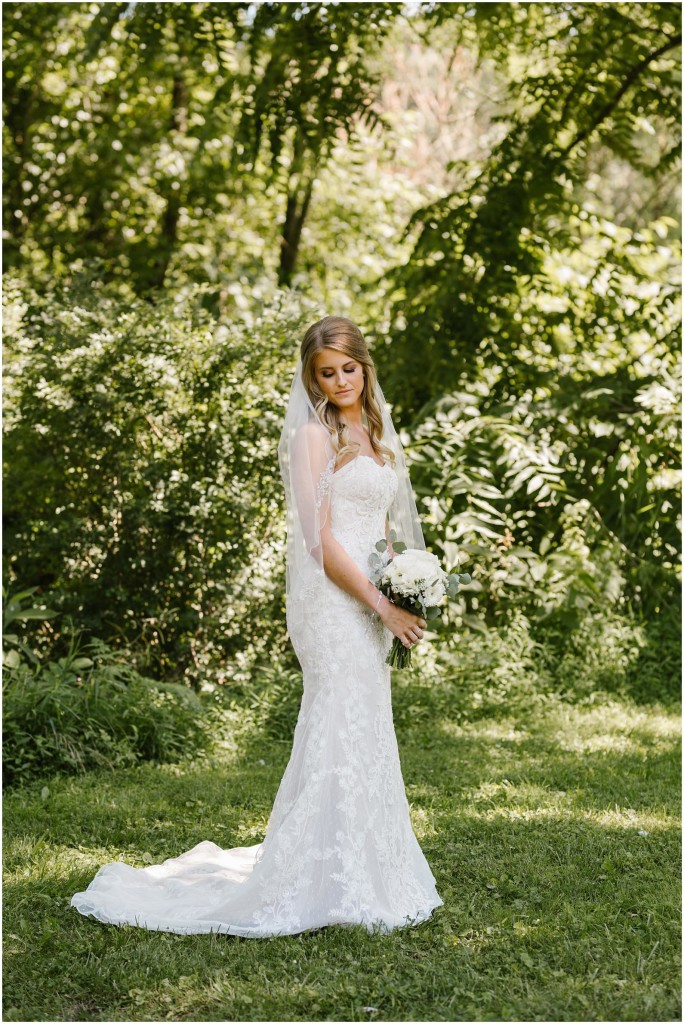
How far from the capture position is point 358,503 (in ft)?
13.5

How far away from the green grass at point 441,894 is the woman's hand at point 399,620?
3.49ft

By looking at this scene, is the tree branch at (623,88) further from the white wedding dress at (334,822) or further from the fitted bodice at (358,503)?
the white wedding dress at (334,822)

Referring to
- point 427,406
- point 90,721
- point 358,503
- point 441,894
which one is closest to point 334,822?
point 441,894

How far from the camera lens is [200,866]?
4.32m

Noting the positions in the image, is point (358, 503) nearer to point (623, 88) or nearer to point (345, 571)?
point (345, 571)

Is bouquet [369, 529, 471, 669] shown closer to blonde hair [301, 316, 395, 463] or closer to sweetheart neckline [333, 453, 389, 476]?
sweetheart neckline [333, 453, 389, 476]

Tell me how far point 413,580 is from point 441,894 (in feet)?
4.30

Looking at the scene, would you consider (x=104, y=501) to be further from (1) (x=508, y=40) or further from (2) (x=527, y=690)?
(1) (x=508, y=40)

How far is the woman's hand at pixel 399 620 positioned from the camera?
3977 mm

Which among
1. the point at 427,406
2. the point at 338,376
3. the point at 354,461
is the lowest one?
the point at 354,461

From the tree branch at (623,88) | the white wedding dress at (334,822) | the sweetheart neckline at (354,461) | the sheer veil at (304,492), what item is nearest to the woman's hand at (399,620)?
the white wedding dress at (334,822)

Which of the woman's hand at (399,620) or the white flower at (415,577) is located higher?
the white flower at (415,577)

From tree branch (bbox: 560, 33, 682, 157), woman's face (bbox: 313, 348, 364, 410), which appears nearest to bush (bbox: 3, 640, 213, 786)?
woman's face (bbox: 313, 348, 364, 410)

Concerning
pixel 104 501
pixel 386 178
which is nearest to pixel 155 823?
pixel 104 501
